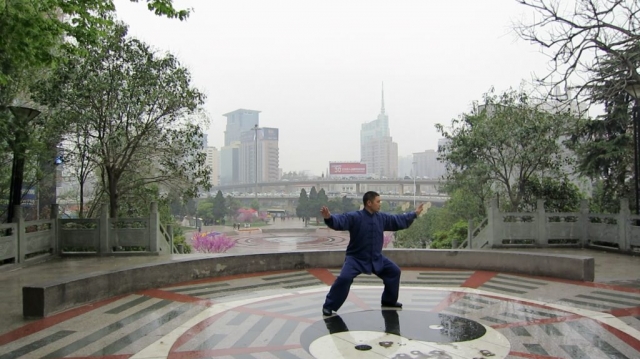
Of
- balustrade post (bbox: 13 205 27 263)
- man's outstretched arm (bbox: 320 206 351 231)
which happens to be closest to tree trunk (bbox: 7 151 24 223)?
balustrade post (bbox: 13 205 27 263)

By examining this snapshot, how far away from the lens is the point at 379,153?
2290 inches

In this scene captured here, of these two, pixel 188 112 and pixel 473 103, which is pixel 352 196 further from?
pixel 188 112

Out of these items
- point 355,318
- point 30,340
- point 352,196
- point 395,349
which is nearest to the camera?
point 395,349

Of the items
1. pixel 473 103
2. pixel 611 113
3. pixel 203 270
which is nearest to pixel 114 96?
pixel 203 270

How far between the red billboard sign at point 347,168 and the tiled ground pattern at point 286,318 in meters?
41.0

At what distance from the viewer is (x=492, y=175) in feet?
57.0

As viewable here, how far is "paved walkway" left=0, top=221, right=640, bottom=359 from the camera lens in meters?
4.97

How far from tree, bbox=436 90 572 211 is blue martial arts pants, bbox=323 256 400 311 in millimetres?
10661

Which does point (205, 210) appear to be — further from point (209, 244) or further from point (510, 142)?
A: point (510, 142)

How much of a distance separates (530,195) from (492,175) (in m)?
1.44

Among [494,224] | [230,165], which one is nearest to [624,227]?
[494,224]

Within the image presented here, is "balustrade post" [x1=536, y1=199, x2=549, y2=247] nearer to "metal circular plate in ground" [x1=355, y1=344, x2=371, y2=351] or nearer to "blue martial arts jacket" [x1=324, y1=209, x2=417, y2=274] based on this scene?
"blue martial arts jacket" [x1=324, y1=209, x2=417, y2=274]

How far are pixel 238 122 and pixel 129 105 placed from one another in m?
74.2

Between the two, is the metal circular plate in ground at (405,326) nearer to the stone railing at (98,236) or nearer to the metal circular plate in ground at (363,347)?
the metal circular plate in ground at (363,347)
